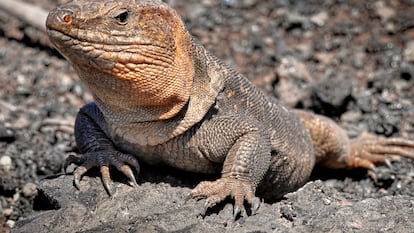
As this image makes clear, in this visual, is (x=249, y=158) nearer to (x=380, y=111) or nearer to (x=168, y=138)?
(x=168, y=138)

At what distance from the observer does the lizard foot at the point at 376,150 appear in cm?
740

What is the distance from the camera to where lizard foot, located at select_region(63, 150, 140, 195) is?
17.0 ft

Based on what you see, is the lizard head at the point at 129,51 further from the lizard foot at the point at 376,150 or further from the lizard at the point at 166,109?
the lizard foot at the point at 376,150

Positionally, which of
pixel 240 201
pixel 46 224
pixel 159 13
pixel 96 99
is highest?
pixel 159 13

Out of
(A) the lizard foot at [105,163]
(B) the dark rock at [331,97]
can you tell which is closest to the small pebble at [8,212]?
(A) the lizard foot at [105,163]

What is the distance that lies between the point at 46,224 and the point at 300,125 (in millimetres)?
2602

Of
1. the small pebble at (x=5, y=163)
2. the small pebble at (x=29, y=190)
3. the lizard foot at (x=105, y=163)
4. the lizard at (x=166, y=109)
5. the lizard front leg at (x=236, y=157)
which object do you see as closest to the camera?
the lizard at (x=166, y=109)

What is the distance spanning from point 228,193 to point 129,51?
1.15m

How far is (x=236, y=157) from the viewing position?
16.5 ft

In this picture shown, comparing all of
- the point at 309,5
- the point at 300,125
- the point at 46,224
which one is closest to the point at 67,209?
the point at 46,224

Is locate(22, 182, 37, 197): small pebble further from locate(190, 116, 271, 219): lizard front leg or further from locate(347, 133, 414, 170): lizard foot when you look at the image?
locate(347, 133, 414, 170): lizard foot

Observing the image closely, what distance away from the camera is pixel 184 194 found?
5.11 m

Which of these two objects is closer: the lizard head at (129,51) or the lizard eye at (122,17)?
the lizard head at (129,51)

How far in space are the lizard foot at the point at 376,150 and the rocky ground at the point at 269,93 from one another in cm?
11
